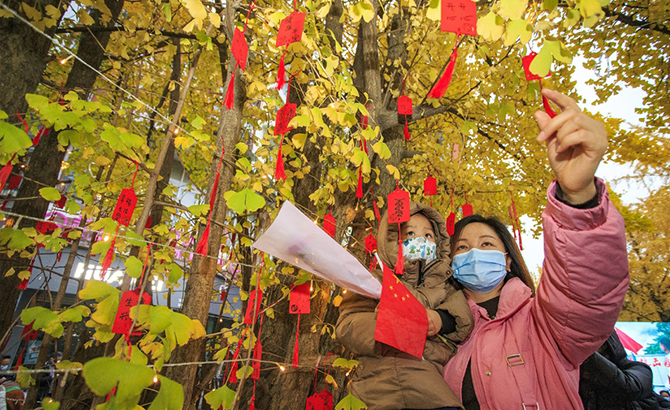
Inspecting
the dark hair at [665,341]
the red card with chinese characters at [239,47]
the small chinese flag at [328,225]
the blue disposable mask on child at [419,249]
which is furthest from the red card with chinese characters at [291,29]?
the dark hair at [665,341]

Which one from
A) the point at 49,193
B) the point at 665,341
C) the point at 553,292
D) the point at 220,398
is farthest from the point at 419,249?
the point at 665,341

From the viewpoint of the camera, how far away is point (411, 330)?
1.38 m

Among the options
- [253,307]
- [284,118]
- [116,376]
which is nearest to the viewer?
[116,376]

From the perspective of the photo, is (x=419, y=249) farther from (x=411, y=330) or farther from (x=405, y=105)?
(x=405, y=105)

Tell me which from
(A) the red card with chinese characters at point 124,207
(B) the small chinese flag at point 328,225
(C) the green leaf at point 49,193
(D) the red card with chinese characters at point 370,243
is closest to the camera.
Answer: (C) the green leaf at point 49,193

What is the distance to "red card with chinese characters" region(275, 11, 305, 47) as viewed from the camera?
1.64 metres

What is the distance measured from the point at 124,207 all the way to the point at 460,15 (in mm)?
2380

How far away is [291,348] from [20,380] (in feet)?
6.54

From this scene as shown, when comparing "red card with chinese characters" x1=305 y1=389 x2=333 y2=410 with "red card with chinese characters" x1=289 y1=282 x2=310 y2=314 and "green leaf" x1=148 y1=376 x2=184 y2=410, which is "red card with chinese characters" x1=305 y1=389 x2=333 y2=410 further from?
"green leaf" x1=148 y1=376 x2=184 y2=410

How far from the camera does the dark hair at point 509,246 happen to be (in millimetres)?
1829

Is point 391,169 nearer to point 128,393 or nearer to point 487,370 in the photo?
point 487,370

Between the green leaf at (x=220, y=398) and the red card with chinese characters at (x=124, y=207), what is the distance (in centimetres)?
128

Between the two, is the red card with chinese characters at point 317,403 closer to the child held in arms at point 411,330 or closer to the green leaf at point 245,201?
the child held in arms at point 411,330

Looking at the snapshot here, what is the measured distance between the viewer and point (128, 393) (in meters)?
1.00
